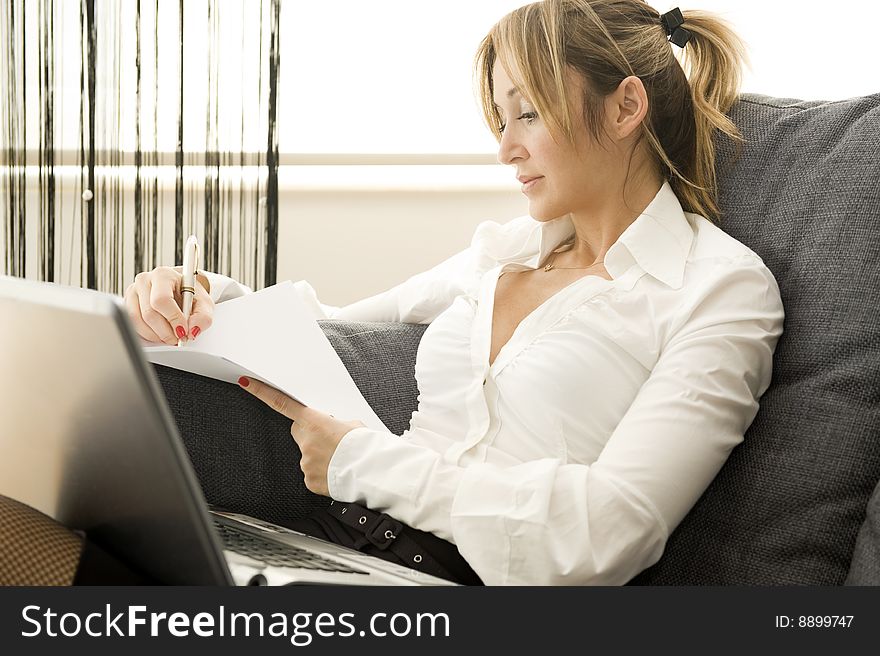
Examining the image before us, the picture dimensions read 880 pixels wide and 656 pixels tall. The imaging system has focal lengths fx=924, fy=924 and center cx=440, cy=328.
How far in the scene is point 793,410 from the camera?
0.95m

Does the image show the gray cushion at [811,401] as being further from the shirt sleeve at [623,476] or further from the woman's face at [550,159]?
the woman's face at [550,159]

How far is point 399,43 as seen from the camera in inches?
95.6

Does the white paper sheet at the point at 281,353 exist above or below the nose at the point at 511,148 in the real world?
below

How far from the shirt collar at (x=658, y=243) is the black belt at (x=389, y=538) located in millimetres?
389

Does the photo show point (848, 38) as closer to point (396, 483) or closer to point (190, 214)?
point (190, 214)

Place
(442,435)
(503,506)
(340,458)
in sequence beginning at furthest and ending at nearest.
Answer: (442,435), (340,458), (503,506)

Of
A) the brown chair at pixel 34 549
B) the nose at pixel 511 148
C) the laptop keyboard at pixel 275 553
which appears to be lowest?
the laptop keyboard at pixel 275 553

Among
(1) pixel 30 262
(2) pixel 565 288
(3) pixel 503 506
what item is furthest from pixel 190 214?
(3) pixel 503 506

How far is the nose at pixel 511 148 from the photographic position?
45.5 inches

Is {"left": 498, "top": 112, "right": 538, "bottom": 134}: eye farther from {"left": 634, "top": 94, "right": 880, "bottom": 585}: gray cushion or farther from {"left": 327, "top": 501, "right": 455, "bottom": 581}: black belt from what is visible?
{"left": 327, "top": 501, "right": 455, "bottom": 581}: black belt

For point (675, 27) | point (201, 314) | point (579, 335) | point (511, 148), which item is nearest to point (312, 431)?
point (201, 314)

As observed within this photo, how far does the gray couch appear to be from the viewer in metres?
0.90

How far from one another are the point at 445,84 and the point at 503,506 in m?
1.78

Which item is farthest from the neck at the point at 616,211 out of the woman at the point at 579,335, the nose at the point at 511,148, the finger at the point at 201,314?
the finger at the point at 201,314
